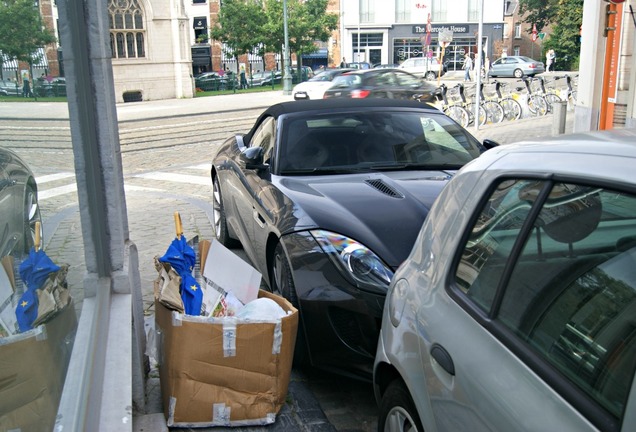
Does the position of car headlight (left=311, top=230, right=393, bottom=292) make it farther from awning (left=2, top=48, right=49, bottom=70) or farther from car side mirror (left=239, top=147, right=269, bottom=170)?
awning (left=2, top=48, right=49, bottom=70)

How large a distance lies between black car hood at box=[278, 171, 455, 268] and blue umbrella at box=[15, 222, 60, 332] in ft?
6.00

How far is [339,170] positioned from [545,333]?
3.55m

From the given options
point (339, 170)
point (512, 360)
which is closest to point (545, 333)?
point (512, 360)

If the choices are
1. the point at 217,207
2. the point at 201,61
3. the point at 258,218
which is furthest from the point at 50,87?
the point at 201,61

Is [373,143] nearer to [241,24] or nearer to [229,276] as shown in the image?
[229,276]

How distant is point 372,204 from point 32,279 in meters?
2.36

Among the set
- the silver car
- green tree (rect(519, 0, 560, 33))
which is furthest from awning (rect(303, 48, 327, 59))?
the silver car

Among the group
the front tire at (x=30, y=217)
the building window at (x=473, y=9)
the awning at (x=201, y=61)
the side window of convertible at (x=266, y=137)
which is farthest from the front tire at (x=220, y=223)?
the building window at (x=473, y=9)

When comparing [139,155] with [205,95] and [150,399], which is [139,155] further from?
[205,95]

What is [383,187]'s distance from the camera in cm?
477

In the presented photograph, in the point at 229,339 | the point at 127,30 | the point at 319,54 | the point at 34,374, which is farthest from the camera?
the point at 319,54

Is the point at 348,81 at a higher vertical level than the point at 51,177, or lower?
lower

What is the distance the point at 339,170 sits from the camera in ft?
17.6

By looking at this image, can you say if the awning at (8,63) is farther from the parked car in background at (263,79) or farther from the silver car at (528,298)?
the parked car in background at (263,79)
